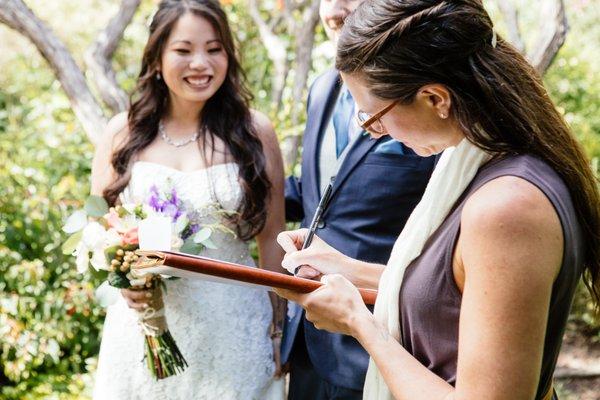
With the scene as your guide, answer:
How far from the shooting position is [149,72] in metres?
2.91

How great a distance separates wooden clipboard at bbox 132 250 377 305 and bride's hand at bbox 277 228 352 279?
1.11 ft

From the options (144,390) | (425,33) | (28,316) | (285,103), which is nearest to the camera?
(425,33)

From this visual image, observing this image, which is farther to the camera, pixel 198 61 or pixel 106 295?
pixel 198 61

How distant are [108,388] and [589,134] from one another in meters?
4.70

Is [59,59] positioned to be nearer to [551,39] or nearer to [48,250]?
[48,250]

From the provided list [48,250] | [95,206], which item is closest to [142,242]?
[95,206]

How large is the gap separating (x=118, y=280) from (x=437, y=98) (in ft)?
4.61

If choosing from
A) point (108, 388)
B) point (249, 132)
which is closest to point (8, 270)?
point (108, 388)

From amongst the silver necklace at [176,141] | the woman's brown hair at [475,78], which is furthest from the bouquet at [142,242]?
the woman's brown hair at [475,78]

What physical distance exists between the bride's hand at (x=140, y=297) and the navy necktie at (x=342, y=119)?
2.70ft

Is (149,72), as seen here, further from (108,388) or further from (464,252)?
(464,252)

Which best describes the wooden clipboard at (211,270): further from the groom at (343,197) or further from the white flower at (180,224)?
the white flower at (180,224)

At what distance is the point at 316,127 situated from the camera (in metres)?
2.49

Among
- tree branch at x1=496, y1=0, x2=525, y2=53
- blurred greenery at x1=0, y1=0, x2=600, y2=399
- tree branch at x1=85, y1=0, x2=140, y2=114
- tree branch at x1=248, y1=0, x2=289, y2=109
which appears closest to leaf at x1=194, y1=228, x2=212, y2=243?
tree branch at x1=85, y1=0, x2=140, y2=114
